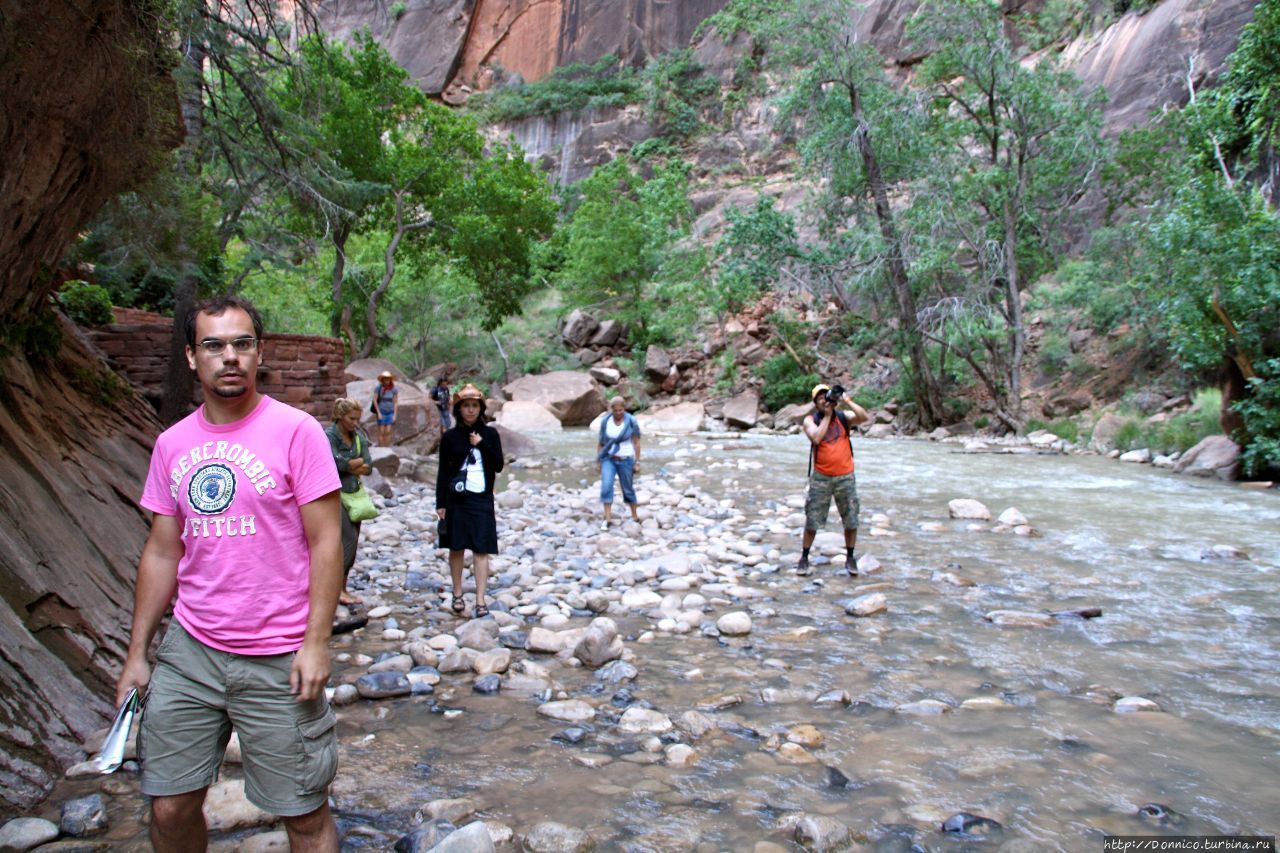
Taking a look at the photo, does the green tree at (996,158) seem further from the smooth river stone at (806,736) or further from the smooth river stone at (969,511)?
the smooth river stone at (806,736)

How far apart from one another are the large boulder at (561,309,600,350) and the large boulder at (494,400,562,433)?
38.4ft

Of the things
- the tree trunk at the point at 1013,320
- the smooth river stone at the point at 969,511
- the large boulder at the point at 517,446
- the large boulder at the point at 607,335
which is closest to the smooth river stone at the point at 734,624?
the smooth river stone at the point at 969,511

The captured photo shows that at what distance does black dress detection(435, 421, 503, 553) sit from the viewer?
19.1ft

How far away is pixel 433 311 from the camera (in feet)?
109

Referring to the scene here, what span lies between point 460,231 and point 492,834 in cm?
2103

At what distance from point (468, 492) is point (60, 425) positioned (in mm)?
2516

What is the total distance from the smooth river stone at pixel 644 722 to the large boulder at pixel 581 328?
34.1 m

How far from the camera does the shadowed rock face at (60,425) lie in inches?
126

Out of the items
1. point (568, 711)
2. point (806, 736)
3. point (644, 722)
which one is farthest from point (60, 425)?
point (806, 736)

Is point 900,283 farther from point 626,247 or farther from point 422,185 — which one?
point 626,247

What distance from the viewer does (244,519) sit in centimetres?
215

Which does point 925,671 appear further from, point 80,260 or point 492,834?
point 80,260

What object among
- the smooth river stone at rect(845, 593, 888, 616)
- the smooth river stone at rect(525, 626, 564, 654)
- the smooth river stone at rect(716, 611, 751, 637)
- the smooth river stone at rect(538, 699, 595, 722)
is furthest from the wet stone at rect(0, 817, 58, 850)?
the smooth river stone at rect(845, 593, 888, 616)

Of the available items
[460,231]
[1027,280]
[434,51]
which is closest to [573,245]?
[460,231]
